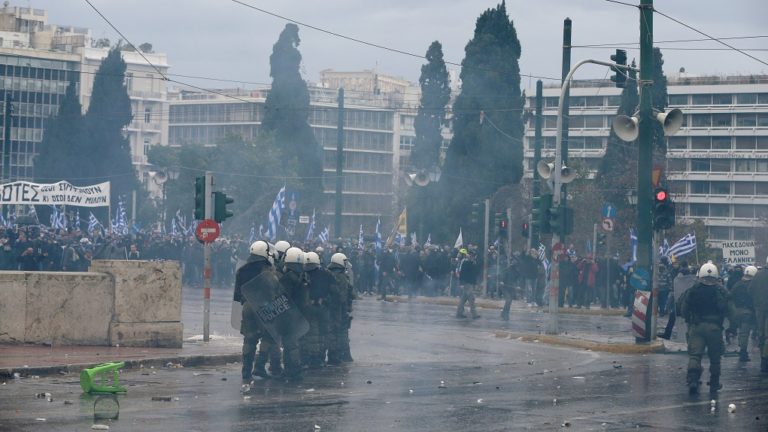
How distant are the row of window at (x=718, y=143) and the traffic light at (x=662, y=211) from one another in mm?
91057

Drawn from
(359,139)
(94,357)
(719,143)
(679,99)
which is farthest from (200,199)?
(359,139)

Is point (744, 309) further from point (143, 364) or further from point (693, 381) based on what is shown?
point (143, 364)

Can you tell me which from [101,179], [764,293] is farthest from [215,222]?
[101,179]

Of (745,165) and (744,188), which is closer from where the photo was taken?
→ (745,165)

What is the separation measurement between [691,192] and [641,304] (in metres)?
96.5

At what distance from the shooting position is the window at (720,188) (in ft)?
372

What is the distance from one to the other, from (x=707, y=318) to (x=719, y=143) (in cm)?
10117

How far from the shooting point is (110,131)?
82.6 meters

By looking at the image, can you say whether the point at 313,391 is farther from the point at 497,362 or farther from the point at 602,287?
the point at 602,287

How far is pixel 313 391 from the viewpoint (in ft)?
46.2

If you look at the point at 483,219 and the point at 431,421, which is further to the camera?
the point at 483,219

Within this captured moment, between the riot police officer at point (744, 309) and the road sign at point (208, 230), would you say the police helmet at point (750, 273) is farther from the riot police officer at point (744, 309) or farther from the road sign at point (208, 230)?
the road sign at point (208, 230)

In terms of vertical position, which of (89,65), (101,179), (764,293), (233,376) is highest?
(89,65)

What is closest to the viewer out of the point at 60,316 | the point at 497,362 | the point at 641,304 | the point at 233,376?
the point at 233,376
